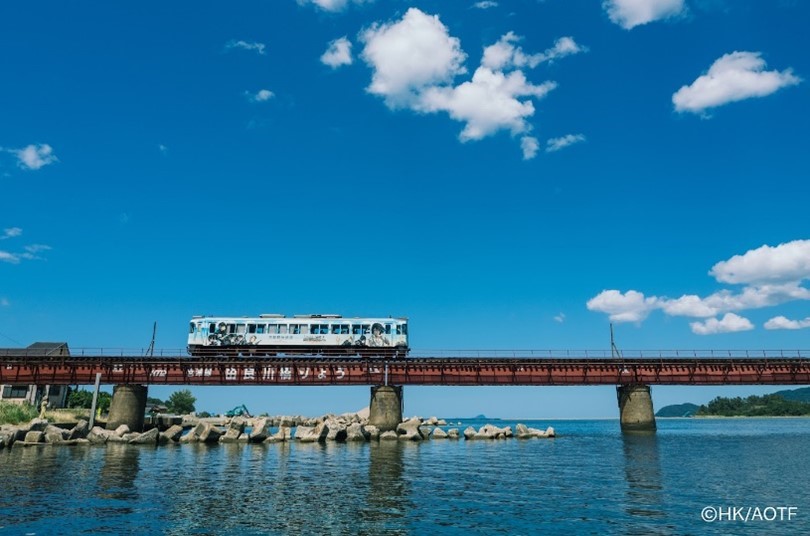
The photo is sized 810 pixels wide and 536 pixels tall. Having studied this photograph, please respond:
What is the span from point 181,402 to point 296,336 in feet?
252

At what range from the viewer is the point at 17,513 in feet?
43.3

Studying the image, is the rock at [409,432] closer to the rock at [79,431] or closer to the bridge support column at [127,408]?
the bridge support column at [127,408]

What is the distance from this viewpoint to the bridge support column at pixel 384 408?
43.3 m

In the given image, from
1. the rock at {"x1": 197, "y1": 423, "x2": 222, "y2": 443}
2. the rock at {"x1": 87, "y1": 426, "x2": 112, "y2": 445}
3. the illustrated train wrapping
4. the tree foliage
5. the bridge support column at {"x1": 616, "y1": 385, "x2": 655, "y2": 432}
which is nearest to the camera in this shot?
the rock at {"x1": 87, "y1": 426, "x2": 112, "y2": 445}

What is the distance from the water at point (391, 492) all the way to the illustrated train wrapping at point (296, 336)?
653 inches

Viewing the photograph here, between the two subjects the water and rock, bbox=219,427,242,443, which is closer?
the water

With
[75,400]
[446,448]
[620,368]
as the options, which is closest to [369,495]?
[446,448]

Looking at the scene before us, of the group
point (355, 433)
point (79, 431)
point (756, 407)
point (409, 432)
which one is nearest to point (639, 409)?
point (409, 432)

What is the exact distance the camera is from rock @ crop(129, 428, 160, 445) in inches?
1389

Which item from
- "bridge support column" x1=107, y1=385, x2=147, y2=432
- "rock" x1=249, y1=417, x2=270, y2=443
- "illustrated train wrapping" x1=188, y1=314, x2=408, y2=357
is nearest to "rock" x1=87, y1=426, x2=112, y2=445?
"bridge support column" x1=107, y1=385, x2=147, y2=432

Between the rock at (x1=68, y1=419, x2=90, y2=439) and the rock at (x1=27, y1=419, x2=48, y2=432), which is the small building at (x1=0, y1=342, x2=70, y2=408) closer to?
the rock at (x1=27, y1=419, x2=48, y2=432)

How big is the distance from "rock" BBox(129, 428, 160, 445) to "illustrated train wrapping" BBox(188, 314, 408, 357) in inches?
419

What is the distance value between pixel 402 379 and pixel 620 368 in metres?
21.2

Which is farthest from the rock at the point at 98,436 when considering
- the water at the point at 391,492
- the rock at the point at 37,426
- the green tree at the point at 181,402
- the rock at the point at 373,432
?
the green tree at the point at 181,402
